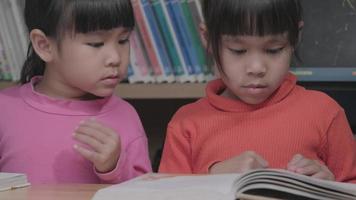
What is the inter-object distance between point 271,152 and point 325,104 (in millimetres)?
149

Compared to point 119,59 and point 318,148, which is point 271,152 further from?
point 119,59

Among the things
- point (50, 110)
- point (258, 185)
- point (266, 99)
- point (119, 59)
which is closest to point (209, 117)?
point (266, 99)

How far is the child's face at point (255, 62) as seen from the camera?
113 cm

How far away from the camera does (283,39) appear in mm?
1143

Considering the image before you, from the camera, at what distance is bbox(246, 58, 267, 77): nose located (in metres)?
1.12

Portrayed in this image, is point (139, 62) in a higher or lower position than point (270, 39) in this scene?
lower

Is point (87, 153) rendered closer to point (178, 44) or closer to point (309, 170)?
point (309, 170)

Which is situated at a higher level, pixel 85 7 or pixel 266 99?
pixel 85 7

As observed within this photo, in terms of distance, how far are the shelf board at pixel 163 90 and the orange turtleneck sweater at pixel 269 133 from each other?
0.93 feet

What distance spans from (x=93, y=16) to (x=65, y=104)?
0.21m

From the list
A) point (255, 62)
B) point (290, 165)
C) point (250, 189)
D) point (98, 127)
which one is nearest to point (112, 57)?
point (98, 127)

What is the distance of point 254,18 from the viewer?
3.70 feet

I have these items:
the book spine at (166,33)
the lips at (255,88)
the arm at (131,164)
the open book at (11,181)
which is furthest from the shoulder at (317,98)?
the open book at (11,181)

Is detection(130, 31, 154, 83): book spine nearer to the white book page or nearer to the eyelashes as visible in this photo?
the eyelashes
